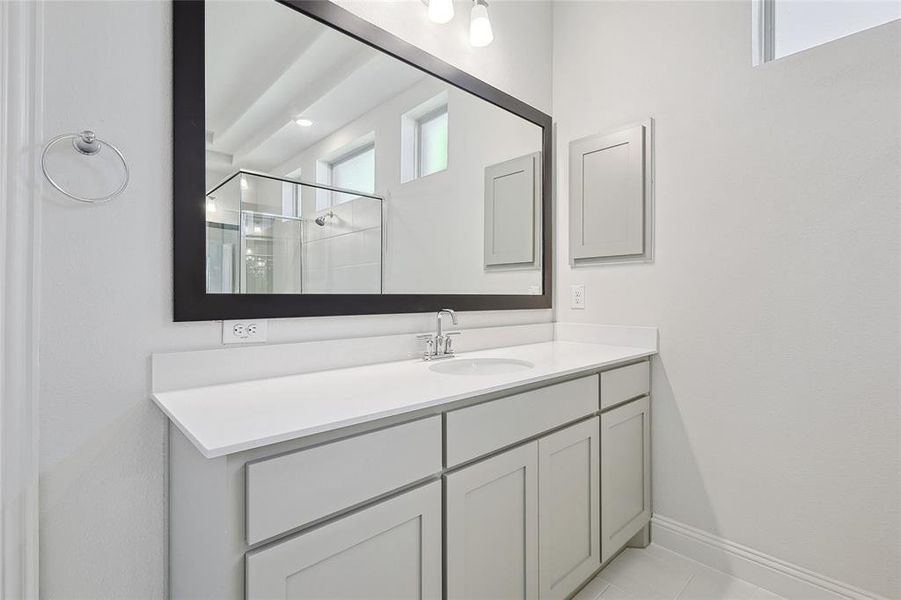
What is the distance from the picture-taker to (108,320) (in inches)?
41.4

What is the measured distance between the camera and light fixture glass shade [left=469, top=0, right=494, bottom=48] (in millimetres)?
1816

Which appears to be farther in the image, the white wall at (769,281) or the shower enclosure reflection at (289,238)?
the white wall at (769,281)

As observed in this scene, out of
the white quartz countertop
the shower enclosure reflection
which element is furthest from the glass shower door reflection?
the white quartz countertop

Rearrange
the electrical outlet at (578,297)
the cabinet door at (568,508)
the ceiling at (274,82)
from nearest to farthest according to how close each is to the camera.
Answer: the ceiling at (274,82)
the cabinet door at (568,508)
the electrical outlet at (578,297)

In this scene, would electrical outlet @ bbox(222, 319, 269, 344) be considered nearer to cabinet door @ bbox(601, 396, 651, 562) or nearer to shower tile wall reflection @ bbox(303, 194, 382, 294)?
shower tile wall reflection @ bbox(303, 194, 382, 294)

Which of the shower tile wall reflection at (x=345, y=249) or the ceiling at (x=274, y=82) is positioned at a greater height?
the ceiling at (x=274, y=82)

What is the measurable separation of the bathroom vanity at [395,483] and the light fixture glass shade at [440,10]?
1.32m

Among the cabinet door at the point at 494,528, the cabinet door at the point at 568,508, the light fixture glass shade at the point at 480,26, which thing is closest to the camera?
the cabinet door at the point at 494,528

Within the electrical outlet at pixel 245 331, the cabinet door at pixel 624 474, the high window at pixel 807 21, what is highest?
the high window at pixel 807 21

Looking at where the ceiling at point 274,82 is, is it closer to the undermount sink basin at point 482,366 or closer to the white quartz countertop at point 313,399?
the white quartz countertop at point 313,399

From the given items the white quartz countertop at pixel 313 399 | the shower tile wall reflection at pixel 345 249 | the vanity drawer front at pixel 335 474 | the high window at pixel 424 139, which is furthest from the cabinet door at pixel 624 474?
the high window at pixel 424 139

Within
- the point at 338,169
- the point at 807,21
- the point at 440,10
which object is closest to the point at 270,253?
the point at 338,169

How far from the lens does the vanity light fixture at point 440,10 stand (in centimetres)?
167

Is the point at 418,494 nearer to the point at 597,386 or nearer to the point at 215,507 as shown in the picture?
the point at 215,507
